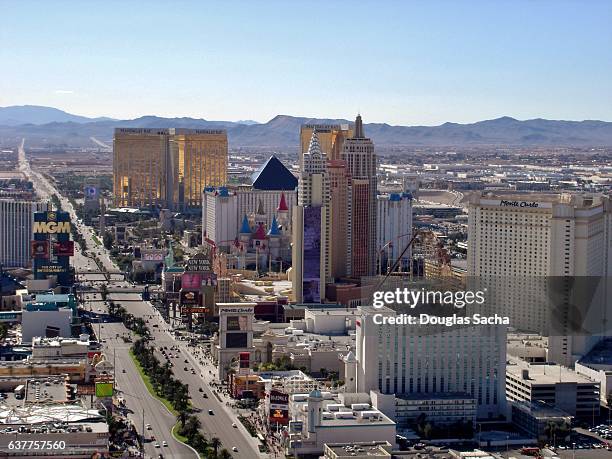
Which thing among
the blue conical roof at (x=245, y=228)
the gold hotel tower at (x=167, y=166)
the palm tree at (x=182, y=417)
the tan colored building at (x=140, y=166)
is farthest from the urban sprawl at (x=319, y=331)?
the tan colored building at (x=140, y=166)

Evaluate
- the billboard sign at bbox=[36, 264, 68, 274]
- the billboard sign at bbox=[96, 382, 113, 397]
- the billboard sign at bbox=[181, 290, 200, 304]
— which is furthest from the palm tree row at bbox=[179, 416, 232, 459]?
the billboard sign at bbox=[36, 264, 68, 274]

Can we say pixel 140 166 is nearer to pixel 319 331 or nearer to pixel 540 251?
pixel 319 331

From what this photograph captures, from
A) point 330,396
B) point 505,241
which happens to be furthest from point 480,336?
point 505,241

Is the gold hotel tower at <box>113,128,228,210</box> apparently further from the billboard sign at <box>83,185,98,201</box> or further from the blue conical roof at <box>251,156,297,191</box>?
the blue conical roof at <box>251,156,297,191</box>

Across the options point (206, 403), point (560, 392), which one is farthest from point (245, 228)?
point (560, 392)

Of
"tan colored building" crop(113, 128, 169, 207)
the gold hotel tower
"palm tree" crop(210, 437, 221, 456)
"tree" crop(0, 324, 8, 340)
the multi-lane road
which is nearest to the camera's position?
"palm tree" crop(210, 437, 221, 456)
